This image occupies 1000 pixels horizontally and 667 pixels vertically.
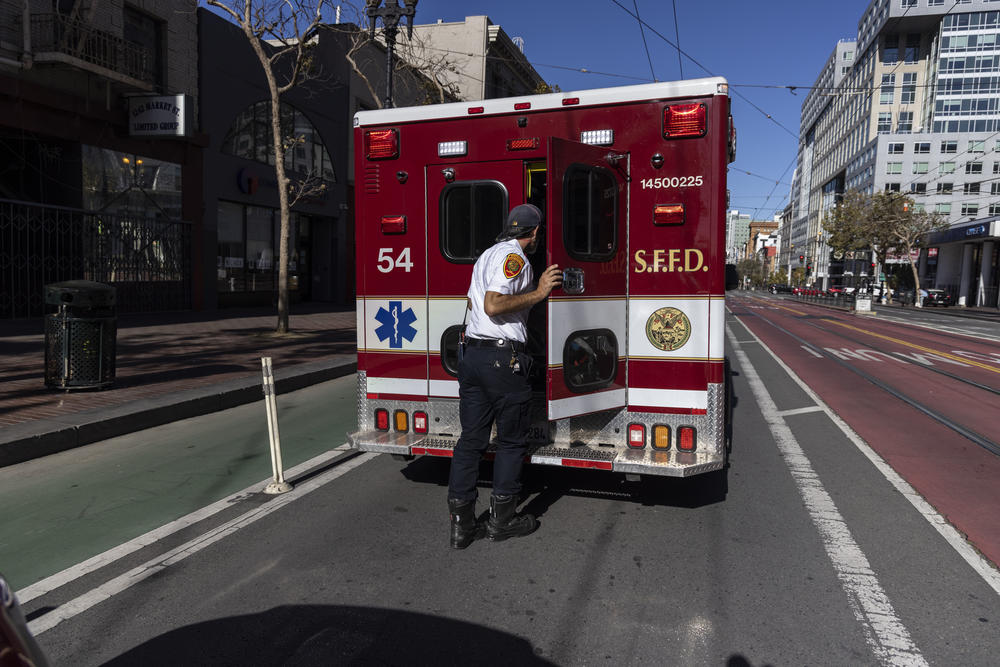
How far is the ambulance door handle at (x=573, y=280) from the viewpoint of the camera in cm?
426

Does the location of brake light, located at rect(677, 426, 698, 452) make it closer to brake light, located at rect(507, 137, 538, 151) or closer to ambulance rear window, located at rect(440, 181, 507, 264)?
ambulance rear window, located at rect(440, 181, 507, 264)

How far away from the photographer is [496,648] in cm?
302

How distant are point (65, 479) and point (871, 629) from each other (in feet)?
18.6

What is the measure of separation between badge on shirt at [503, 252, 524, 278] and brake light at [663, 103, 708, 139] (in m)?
1.43

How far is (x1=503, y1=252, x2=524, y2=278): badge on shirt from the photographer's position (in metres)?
3.99

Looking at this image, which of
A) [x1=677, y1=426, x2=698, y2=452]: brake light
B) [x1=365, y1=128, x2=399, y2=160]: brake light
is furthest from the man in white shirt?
[x1=365, y1=128, x2=399, y2=160]: brake light

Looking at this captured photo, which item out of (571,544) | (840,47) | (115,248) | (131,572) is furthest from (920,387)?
(840,47)

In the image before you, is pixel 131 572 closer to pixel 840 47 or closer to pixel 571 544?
pixel 571 544

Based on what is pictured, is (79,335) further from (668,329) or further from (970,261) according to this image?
(970,261)

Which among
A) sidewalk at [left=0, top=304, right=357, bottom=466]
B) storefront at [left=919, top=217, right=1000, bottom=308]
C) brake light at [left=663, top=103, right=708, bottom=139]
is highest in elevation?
storefront at [left=919, top=217, right=1000, bottom=308]

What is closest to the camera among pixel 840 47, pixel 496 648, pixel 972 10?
pixel 496 648

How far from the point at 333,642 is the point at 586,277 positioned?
2.59 m

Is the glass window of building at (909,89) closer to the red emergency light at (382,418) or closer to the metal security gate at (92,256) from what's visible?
the metal security gate at (92,256)

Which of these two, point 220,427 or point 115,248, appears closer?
point 220,427
